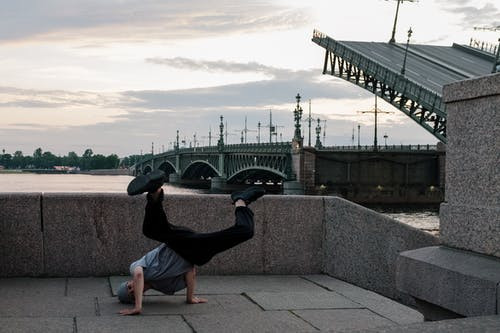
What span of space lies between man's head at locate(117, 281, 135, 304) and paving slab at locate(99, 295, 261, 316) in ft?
0.17

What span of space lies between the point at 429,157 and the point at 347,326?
63.9m

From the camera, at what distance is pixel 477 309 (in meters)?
4.57

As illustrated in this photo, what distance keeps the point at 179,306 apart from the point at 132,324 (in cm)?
77

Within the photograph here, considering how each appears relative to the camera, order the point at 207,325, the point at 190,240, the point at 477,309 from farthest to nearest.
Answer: the point at 190,240 → the point at 207,325 → the point at 477,309

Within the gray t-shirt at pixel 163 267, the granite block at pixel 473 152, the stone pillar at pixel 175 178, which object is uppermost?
the granite block at pixel 473 152

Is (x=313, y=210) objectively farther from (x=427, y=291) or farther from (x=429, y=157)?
(x=429, y=157)

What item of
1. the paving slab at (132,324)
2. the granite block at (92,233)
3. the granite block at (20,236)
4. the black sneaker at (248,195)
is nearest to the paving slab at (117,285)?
the granite block at (92,233)

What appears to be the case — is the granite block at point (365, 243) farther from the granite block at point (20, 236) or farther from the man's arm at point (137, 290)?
the granite block at point (20, 236)

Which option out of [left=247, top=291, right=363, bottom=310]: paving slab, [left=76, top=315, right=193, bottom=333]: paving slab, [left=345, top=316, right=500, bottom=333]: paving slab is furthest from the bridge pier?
[left=345, top=316, right=500, bottom=333]: paving slab

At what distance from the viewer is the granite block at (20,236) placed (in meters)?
7.27

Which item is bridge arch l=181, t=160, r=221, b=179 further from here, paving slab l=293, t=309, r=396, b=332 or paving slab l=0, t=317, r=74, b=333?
paving slab l=0, t=317, r=74, b=333

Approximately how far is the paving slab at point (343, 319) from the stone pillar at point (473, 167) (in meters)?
0.95

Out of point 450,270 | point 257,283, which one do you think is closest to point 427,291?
point 450,270

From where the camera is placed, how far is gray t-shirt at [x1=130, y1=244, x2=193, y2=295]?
19.4 feet
